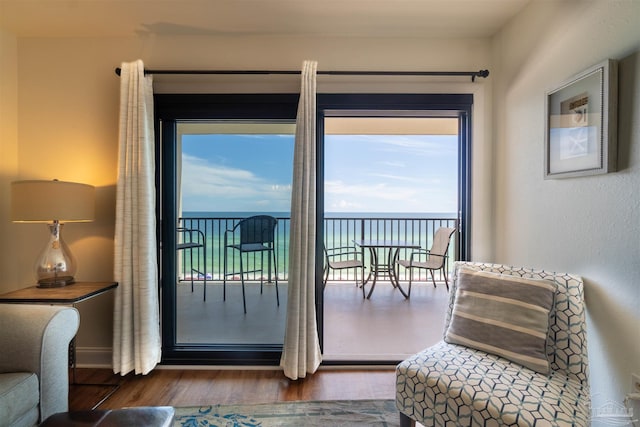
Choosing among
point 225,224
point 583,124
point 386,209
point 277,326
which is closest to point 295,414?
point 277,326

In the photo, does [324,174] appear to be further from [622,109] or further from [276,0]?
[622,109]

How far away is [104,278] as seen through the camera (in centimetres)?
214

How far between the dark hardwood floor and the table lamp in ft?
2.45

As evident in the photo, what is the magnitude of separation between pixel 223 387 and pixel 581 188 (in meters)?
2.36

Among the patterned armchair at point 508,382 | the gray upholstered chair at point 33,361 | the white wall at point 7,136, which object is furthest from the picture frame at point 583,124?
the white wall at point 7,136

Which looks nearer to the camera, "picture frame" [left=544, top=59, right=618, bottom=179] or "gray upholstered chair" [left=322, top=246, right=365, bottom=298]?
"picture frame" [left=544, top=59, right=618, bottom=179]

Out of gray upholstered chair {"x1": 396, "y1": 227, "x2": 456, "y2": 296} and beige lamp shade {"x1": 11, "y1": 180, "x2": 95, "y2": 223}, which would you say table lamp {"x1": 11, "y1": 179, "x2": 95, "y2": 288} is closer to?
beige lamp shade {"x1": 11, "y1": 180, "x2": 95, "y2": 223}

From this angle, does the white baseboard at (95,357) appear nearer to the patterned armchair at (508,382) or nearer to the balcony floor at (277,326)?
the balcony floor at (277,326)

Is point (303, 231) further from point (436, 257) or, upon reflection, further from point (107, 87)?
point (436, 257)

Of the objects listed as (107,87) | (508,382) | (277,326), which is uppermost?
(107,87)

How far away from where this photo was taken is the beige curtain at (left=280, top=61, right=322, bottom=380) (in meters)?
1.95

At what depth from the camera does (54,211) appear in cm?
174

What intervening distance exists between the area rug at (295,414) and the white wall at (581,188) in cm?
104

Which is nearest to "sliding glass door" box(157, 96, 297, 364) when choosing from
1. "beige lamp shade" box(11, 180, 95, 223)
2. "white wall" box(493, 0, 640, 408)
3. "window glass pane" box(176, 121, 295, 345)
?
"window glass pane" box(176, 121, 295, 345)
